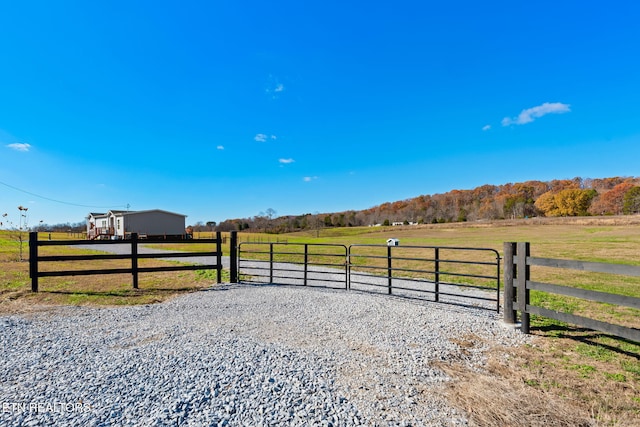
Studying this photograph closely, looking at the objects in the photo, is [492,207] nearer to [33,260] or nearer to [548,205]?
[548,205]

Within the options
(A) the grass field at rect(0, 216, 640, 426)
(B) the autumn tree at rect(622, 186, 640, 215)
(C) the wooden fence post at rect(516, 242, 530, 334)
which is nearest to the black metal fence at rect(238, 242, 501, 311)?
(C) the wooden fence post at rect(516, 242, 530, 334)

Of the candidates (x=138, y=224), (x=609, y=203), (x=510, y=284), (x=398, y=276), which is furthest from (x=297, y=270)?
(x=609, y=203)

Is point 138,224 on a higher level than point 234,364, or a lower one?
higher

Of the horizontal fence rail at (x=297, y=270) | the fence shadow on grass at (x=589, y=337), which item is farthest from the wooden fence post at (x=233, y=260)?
the fence shadow on grass at (x=589, y=337)

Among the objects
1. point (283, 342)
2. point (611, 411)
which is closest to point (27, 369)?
point (283, 342)

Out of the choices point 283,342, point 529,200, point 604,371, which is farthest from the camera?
point 529,200

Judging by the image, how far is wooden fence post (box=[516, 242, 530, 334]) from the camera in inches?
184

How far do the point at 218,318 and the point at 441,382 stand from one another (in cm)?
371

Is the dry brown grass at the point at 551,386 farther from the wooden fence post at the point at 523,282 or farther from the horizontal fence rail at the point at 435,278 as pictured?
the horizontal fence rail at the point at 435,278

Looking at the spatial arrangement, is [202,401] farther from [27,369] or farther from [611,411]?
[611,411]

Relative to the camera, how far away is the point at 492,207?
91625 mm

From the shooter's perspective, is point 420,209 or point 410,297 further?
point 420,209

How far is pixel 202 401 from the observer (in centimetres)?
275

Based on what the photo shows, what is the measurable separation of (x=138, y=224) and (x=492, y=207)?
91870mm
